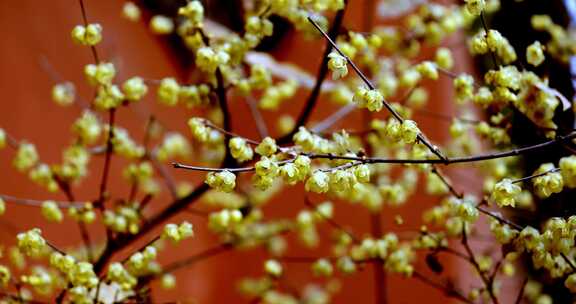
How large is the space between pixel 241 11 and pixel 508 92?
1.29 m

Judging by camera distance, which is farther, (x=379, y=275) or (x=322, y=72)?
(x=379, y=275)

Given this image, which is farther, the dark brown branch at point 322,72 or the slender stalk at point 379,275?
the slender stalk at point 379,275

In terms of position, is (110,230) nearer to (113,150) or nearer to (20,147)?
(113,150)

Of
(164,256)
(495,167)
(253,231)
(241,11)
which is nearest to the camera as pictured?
(495,167)

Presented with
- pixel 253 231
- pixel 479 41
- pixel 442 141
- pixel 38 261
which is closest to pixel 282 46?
pixel 442 141

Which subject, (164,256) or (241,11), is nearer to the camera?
(241,11)

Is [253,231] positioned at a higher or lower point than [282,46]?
lower

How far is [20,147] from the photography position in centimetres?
159

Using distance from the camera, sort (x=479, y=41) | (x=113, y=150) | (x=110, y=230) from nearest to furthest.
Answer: (x=479, y=41) → (x=110, y=230) → (x=113, y=150)

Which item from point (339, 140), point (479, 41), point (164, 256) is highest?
point (164, 256)

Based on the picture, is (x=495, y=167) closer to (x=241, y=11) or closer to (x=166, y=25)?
(x=166, y=25)

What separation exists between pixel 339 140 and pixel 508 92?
0.33 metres

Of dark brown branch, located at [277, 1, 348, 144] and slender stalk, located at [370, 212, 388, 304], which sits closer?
dark brown branch, located at [277, 1, 348, 144]

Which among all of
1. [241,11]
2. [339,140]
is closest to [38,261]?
[241,11]
